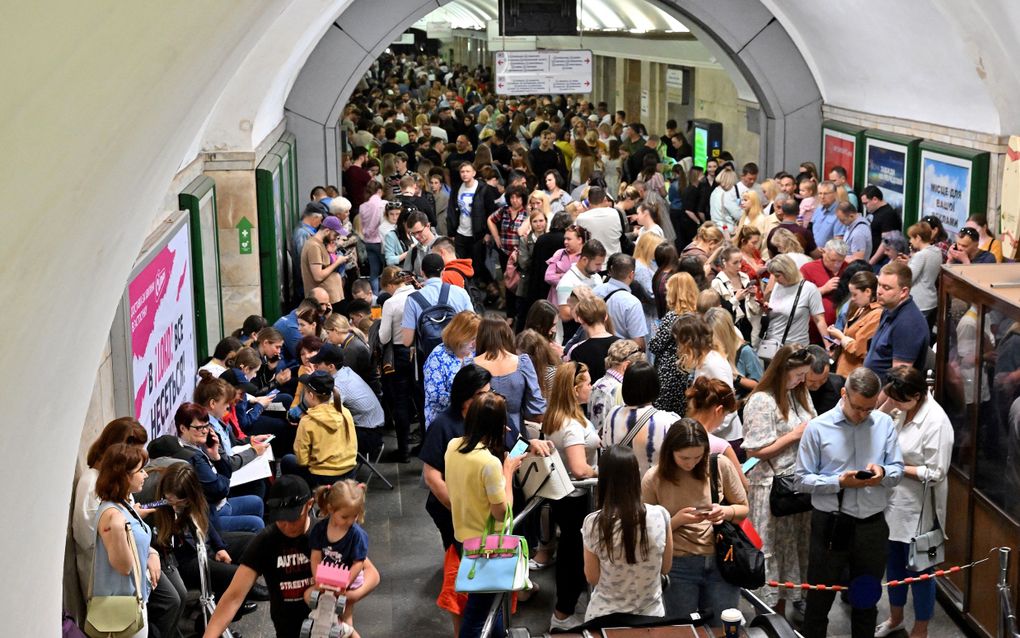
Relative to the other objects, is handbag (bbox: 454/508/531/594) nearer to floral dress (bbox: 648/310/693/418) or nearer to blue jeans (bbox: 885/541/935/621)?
floral dress (bbox: 648/310/693/418)

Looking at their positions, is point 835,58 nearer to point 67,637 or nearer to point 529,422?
point 529,422

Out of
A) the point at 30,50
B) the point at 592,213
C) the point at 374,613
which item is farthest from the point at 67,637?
the point at 592,213

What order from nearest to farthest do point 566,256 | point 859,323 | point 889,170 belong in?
point 859,323, point 566,256, point 889,170

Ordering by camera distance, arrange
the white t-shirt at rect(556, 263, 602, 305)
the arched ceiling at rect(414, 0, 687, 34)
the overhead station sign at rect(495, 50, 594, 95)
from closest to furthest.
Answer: the white t-shirt at rect(556, 263, 602, 305)
the overhead station sign at rect(495, 50, 594, 95)
the arched ceiling at rect(414, 0, 687, 34)

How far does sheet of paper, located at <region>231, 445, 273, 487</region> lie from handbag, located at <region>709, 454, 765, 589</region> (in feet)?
9.45

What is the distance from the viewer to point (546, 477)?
616 cm

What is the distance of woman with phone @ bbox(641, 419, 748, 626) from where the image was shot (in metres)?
5.20

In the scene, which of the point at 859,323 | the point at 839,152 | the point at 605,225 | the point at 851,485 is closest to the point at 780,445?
the point at 851,485

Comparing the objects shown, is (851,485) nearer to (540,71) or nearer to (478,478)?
(478,478)

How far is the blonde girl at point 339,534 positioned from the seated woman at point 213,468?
1284 millimetres

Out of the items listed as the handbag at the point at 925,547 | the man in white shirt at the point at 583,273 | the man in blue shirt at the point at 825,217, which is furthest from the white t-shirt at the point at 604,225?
the handbag at the point at 925,547

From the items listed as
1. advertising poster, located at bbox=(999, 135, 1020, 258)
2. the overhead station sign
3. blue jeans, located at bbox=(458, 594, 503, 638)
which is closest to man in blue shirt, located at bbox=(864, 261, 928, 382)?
blue jeans, located at bbox=(458, 594, 503, 638)

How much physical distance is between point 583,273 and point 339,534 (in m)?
4.44

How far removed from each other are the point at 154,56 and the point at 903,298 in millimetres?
6064
